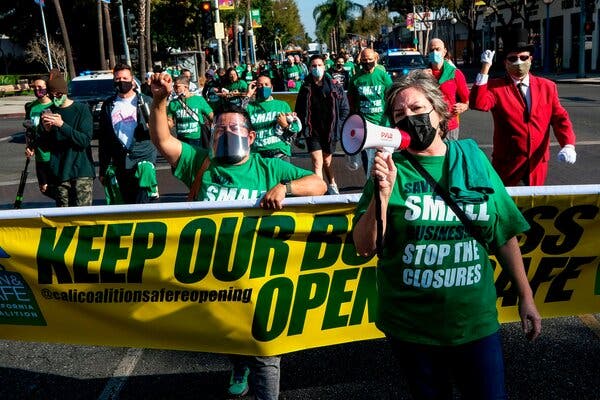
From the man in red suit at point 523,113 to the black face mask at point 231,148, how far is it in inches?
95.0

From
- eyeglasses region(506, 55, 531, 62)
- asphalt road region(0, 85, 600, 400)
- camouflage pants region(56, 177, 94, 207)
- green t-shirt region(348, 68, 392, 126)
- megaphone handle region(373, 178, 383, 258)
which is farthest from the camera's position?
green t-shirt region(348, 68, 392, 126)

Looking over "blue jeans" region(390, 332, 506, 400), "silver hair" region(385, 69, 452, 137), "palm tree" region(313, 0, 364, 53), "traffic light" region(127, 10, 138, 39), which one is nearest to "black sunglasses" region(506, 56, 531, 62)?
"silver hair" region(385, 69, 452, 137)

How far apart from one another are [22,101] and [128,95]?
1289 inches

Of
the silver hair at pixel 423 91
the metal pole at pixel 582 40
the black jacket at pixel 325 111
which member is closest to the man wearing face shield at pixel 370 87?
the black jacket at pixel 325 111

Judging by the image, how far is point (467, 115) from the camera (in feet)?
61.5

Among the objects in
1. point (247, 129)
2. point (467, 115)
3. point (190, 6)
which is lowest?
point (467, 115)

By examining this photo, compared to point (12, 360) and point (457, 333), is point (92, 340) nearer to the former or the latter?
point (12, 360)

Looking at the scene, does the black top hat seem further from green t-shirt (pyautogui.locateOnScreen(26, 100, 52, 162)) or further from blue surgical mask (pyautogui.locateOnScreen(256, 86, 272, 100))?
green t-shirt (pyautogui.locateOnScreen(26, 100, 52, 162))

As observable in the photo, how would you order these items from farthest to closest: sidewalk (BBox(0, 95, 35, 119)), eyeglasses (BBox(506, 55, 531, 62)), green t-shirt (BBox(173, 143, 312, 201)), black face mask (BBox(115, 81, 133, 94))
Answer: sidewalk (BBox(0, 95, 35, 119))
black face mask (BBox(115, 81, 133, 94))
eyeglasses (BBox(506, 55, 531, 62))
green t-shirt (BBox(173, 143, 312, 201))

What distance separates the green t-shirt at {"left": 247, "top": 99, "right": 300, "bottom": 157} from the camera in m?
7.82

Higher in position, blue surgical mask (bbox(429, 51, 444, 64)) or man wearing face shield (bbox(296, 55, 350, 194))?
blue surgical mask (bbox(429, 51, 444, 64))

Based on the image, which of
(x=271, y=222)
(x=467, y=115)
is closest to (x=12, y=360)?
(x=271, y=222)

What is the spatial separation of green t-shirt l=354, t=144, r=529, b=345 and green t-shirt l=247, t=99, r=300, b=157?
211 inches

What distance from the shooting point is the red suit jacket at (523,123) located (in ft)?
17.1
